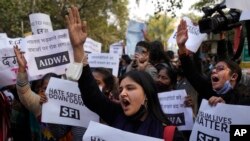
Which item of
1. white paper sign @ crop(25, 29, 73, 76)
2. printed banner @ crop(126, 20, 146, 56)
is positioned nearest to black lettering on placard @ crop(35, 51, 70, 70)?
white paper sign @ crop(25, 29, 73, 76)

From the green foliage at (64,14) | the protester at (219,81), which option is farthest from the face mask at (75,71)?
the green foliage at (64,14)

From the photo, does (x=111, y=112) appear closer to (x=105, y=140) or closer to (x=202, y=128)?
(x=105, y=140)

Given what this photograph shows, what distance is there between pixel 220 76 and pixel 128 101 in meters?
1.22

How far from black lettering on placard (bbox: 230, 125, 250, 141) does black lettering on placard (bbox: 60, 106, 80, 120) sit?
1400 mm

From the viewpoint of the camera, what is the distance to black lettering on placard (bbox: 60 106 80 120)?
393cm

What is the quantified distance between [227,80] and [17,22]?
17.3 meters

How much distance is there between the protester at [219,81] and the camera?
367 centimetres

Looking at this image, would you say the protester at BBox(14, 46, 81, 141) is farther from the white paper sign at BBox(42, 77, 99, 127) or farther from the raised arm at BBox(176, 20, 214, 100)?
the raised arm at BBox(176, 20, 214, 100)

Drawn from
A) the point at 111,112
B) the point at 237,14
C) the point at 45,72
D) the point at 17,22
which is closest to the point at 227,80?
the point at 237,14

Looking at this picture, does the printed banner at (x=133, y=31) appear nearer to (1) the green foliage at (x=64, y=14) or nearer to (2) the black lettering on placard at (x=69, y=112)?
(2) the black lettering on placard at (x=69, y=112)

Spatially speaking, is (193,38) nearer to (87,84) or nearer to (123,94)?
(87,84)

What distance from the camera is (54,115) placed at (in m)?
3.93

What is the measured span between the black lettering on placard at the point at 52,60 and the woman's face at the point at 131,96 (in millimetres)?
1672

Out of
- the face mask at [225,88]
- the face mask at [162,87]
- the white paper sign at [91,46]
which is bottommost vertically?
the face mask at [162,87]
